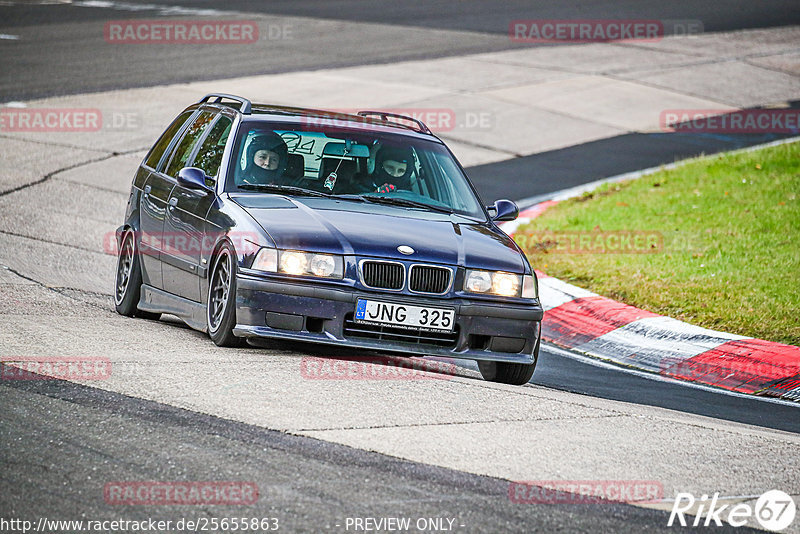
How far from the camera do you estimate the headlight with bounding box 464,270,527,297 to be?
7543 mm

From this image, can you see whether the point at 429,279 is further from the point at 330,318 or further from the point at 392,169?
the point at 392,169

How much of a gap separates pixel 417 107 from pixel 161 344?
13671 mm

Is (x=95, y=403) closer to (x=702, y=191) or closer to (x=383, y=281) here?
(x=383, y=281)

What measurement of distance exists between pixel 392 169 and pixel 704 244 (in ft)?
16.5

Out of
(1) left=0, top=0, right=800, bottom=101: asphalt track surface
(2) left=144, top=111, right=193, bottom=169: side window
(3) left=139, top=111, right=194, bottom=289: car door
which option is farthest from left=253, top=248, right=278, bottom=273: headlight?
(1) left=0, top=0, right=800, bottom=101: asphalt track surface

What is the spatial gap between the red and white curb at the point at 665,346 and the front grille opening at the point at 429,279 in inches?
101

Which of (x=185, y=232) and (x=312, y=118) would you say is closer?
(x=185, y=232)

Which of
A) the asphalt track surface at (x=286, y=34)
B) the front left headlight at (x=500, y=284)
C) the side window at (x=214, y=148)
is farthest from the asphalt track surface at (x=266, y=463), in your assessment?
the asphalt track surface at (x=286, y=34)

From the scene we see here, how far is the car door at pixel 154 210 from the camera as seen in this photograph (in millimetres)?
8844

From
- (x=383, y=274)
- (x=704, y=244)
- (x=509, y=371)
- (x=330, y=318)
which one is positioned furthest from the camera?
(x=704, y=244)

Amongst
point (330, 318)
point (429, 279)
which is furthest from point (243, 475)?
point (429, 279)

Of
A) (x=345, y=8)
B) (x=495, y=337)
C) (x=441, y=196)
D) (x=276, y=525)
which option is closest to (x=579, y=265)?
(x=441, y=196)

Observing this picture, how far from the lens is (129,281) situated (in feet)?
30.2

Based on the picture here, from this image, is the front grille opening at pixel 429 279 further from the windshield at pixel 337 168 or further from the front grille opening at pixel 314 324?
the windshield at pixel 337 168
